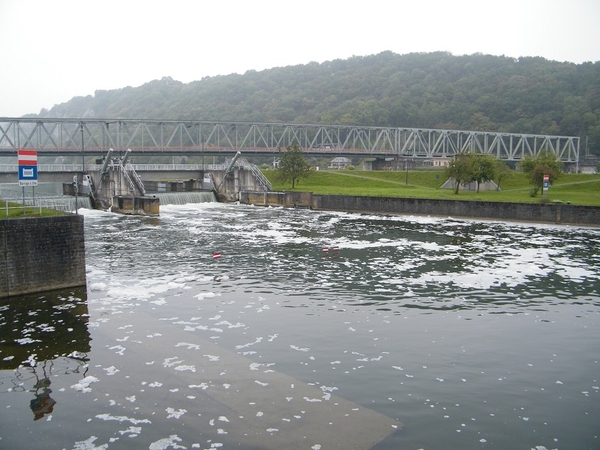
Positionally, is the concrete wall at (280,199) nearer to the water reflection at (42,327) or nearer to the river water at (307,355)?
the river water at (307,355)

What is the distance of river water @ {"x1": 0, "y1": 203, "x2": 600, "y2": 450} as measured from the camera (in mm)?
12898

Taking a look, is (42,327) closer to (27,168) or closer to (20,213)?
(20,213)

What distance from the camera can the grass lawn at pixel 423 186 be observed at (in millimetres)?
69875

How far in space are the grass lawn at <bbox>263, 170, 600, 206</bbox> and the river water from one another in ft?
123

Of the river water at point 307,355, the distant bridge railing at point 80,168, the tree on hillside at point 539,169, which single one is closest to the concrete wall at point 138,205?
the distant bridge railing at point 80,168

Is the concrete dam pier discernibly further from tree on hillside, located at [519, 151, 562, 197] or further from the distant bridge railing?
tree on hillside, located at [519, 151, 562, 197]

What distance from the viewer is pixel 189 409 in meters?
13.7

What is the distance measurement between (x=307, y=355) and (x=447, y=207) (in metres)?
47.8

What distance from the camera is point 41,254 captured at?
2430cm

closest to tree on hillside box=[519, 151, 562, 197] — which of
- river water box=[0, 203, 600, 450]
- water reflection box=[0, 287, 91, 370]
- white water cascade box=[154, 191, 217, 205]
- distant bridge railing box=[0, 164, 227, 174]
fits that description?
river water box=[0, 203, 600, 450]

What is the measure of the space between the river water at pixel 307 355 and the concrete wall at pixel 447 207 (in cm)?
2220

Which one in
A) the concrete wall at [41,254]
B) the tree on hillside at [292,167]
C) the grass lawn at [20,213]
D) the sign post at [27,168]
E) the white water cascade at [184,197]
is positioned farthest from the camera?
the tree on hillside at [292,167]

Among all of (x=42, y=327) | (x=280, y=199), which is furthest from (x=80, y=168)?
(x=42, y=327)

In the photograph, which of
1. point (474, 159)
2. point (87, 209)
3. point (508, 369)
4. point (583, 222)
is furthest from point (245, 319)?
point (474, 159)
